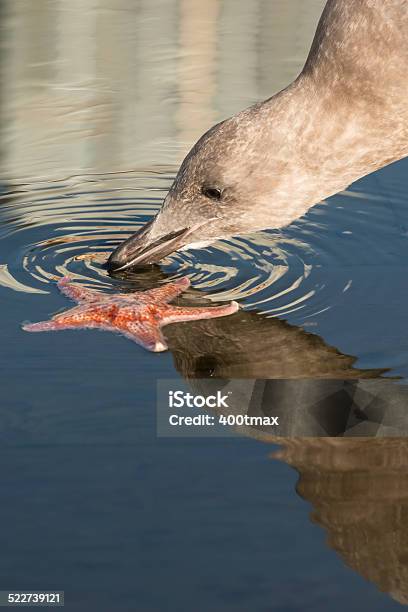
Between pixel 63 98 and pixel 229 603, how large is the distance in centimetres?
533

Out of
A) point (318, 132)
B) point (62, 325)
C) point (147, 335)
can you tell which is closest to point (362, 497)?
point (147, 335)

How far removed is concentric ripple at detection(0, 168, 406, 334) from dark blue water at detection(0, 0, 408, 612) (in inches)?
0.5

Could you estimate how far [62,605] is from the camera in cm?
352

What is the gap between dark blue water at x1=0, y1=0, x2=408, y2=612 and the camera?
12.1 feet

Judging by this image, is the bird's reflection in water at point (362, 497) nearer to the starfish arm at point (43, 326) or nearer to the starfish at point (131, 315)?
the starfish at point (131, 315)

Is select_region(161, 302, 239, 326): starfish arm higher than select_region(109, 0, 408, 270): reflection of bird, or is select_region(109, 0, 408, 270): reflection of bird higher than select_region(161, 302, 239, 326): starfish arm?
select_region(109, 0, 408, 270): reflection of bird

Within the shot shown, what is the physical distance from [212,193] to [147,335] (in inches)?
32.4

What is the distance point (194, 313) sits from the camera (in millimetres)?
5184

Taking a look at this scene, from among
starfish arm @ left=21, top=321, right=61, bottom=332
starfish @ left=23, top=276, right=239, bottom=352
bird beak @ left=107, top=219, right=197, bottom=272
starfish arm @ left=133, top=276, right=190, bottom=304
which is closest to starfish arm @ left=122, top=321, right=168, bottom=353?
starfish @ left=23, top=276, right=239, bottom=352

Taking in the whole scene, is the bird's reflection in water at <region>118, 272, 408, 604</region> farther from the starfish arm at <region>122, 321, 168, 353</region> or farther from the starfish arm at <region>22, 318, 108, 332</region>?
the starfish arm at <region>22, 318, 108, 332</region>

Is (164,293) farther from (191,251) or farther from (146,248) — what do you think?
(191,251)

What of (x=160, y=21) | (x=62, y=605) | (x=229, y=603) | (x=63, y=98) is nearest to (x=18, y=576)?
(x=62, y=605)

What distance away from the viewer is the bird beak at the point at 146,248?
5.71 meters

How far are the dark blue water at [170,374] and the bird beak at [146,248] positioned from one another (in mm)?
84
